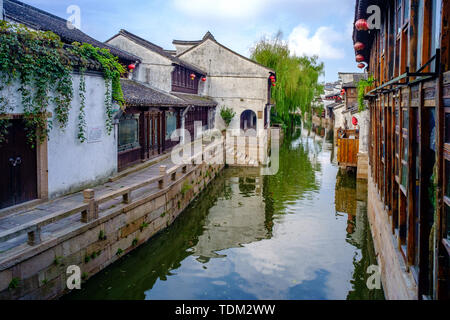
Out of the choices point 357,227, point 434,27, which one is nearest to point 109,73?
point 357,227

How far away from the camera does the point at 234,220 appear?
13.3 m

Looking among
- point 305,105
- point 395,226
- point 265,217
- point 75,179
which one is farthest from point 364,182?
point 305,105

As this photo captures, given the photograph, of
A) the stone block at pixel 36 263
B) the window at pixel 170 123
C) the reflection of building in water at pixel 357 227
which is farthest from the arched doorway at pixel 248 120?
the stone block at pixel 36 263

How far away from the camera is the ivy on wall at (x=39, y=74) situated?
789cm

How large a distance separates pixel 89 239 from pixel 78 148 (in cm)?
358

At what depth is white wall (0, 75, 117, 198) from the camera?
31.6ft

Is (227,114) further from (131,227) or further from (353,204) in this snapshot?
(131,227)

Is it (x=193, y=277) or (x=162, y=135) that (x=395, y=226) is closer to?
(x=193, y=277)

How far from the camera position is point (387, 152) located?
7.86 metres

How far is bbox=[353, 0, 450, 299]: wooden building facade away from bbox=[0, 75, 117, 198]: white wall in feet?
24.5

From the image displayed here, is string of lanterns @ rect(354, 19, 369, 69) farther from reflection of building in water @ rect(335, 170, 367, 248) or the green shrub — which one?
the green shrub

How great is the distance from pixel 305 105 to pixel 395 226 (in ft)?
110

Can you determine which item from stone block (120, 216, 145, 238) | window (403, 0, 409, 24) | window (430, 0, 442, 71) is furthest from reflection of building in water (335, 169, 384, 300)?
stone block (120, 216, 145, 238)

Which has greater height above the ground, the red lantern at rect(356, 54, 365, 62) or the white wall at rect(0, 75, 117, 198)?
the red lantern at rect(356, 54, 365, 62)
